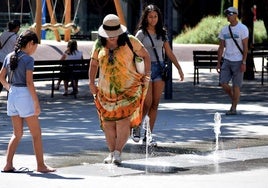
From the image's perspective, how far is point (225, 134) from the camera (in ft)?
48.2

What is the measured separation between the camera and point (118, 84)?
460 inches

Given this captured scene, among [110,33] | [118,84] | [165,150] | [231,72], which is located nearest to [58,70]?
[231,72]

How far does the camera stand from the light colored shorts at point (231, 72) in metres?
17.1

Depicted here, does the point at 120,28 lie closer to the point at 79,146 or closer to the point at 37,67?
the point at 79,146

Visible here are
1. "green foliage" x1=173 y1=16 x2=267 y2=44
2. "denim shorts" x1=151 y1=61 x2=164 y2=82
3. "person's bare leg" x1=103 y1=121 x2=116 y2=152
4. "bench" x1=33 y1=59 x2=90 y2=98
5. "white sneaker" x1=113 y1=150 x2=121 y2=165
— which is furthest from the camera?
"green foliage" x1=173 y1=16 x2=267 y2=44

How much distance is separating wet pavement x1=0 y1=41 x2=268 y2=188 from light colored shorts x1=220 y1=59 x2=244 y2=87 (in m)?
0.63

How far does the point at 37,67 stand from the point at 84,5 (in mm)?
40830

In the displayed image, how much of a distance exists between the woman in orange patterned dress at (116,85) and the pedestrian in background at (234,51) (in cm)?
548

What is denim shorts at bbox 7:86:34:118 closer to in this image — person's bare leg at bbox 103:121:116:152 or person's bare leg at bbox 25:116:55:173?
person's bare leg at bbox 25:116:55:173

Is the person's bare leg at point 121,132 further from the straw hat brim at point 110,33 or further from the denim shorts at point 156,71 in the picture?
the denim shorts at point 156,71

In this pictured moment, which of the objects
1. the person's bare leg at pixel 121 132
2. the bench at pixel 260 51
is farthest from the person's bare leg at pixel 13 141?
the bench at pixel 260 51

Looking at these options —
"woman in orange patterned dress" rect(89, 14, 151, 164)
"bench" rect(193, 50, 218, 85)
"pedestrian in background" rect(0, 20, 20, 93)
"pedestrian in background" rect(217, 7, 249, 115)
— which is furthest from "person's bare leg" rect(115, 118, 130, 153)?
"bench" rect(193, 50, 218, 85)

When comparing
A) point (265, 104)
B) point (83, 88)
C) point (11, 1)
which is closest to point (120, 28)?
point (265, 104)

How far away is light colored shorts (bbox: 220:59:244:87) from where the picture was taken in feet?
56.1
